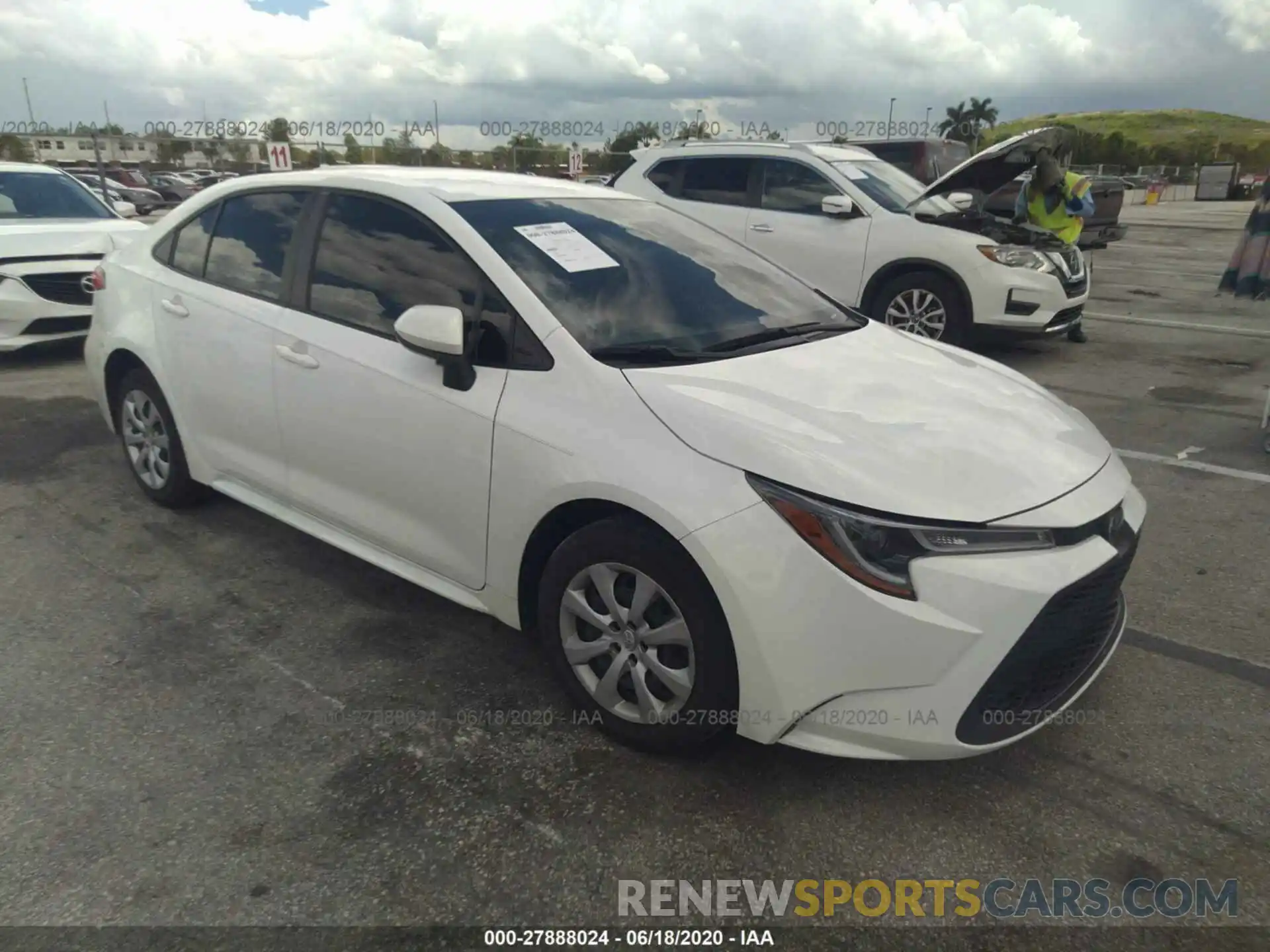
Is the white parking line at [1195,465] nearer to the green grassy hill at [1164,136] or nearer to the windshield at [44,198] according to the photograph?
the windshield at [44,198]

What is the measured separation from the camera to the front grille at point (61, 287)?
708cm

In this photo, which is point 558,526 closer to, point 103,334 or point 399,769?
point 399,769

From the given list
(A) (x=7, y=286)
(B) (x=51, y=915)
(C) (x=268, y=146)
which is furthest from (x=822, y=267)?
(C) (x=268, y=146)

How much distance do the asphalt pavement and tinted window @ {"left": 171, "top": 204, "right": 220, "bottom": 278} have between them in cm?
124

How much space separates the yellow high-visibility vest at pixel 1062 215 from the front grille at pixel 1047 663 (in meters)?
6.97

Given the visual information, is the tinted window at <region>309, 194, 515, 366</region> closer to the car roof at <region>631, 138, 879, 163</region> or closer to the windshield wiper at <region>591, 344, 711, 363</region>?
the windshield wiper at <region>591, 344, 711, 363</region>

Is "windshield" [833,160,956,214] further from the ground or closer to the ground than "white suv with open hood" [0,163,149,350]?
further from the ground

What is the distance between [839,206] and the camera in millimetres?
7809

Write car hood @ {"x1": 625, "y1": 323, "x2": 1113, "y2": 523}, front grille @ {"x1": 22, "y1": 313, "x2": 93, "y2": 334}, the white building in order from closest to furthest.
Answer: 1. car hood @ {"x1": 625, "y1": 323, "x2": 1113, "y2": 523}
2. front grille @ {"x1": 22, "y1": 313, "x2": 93, "y2": 334}
3. the white building

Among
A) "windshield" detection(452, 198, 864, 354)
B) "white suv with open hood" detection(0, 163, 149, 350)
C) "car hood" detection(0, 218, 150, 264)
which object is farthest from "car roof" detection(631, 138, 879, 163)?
"windshield" detection(452, 198, 864, 354)

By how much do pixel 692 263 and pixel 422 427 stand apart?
1176 millimetres

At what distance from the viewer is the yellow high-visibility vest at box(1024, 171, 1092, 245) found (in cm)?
844

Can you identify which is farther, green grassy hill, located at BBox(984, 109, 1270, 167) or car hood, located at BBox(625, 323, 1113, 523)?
green grassy hill, located at BBox(984, 109, 1270, 167)

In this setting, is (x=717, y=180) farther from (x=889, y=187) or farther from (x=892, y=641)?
(x=892, y=641)
